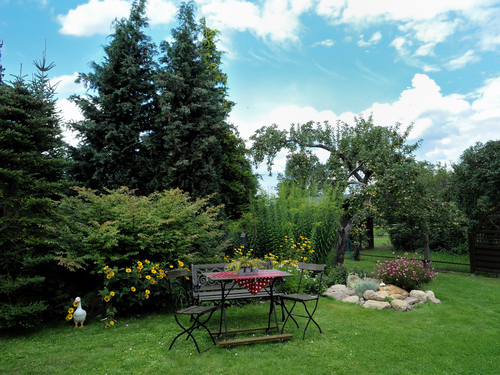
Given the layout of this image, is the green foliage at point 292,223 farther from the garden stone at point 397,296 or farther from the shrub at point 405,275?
the garden stone at point 397,296

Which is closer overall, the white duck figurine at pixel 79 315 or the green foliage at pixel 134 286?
the white duck figurine at pixel 79 315

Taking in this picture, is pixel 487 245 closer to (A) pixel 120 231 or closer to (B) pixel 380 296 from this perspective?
(B) pixel 380 296

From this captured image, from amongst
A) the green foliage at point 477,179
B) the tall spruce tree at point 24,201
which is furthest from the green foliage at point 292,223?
the green foliage at point 477,179

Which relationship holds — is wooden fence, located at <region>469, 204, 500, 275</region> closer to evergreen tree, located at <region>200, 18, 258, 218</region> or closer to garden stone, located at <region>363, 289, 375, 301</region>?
garden stone, located at <region>363, 289, 375, 301</region>

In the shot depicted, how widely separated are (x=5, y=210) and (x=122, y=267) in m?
1.93

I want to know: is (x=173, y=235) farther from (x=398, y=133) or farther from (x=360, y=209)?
(x=398, y=133)

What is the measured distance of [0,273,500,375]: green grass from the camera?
11.2ft

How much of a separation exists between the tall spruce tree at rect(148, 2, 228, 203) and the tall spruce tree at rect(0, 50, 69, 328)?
3.80 meters

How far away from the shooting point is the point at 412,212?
954 centimetres

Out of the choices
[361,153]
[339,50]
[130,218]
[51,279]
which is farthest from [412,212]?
[51,279]

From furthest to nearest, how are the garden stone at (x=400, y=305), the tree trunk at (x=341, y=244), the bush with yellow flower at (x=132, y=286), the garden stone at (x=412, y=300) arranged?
1. the tree trunk at (x=341, y=244)
2. the garden stone at (x=412, y=300)
3. the garden stone at (x=400, y=305)
4. the bush with yellow flower at (x=132, y=286)

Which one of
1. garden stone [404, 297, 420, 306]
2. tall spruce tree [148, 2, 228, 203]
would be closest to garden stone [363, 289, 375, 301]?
garden stone [404, 297, 420, 306]

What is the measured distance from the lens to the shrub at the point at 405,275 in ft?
22.7

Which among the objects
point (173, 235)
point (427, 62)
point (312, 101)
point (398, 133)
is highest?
point (427, 62)
